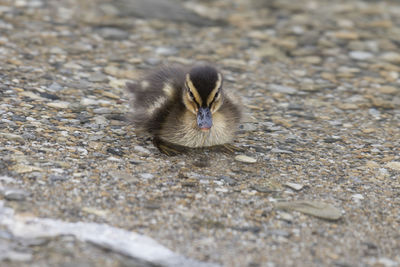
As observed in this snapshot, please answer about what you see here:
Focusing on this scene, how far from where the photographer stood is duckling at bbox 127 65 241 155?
4.91 metres

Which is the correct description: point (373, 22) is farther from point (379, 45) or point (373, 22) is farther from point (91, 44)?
point (91, 44)

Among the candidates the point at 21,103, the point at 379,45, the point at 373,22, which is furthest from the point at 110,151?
the point at 373,22

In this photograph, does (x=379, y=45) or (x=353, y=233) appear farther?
(x=379, y=45)

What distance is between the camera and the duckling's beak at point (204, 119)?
4902 mm

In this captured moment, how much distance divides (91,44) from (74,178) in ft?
12.5

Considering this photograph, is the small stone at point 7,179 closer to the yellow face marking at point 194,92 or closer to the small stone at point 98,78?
the yellow face marking at point 194,92

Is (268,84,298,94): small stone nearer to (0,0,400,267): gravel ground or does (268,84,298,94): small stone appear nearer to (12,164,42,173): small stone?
(0,0,400,267): gravel ground

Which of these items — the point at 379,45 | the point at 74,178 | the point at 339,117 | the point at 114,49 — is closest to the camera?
the point at 74,178

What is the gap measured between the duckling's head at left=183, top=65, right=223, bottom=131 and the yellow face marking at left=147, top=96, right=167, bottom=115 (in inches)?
12.1

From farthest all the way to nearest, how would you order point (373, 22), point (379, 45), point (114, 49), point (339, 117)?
point (373, 22), point (379, 45), point (114, 49), point (339, 117)

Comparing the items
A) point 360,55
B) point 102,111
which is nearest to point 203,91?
point 102,111

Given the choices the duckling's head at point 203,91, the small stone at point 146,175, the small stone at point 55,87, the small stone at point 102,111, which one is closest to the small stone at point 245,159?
the duckling's head at point 203,91

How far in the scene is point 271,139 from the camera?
18.2 ft

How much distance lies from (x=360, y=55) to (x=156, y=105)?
407 cm
